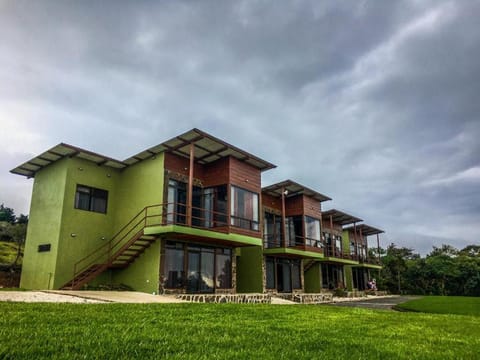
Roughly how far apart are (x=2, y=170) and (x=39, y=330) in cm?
1597

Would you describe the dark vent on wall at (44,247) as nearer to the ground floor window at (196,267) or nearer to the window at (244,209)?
the ground floor window at (196,267)

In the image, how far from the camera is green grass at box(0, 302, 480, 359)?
3.83 metres

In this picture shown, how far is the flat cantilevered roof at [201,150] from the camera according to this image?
1526 centimetres

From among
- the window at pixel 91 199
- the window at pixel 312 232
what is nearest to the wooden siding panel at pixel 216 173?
the window at pixel 91 199

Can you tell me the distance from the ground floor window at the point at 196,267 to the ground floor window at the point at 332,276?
494 inches

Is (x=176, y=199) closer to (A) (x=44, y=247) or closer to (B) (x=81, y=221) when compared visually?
(B) (x=81, y=221)

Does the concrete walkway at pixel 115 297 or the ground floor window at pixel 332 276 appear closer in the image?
the concrete walkway at pixel 115 297

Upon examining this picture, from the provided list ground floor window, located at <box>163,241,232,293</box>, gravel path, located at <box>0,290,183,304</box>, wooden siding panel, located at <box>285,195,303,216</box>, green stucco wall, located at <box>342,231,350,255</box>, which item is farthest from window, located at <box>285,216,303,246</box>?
gravel path, located at <box>0,290,183,304</box>

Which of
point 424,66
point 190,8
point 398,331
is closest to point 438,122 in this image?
point 424,66

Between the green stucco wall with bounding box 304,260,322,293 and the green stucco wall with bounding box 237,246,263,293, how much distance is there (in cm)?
773

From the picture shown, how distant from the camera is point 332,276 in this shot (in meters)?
28.9

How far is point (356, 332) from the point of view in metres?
6.05

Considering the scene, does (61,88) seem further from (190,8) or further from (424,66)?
(424,66)

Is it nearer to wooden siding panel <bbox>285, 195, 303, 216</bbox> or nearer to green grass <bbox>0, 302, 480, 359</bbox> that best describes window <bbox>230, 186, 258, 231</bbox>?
wooden siding panel <bbox>285, 195, 303, 216</bbox>
